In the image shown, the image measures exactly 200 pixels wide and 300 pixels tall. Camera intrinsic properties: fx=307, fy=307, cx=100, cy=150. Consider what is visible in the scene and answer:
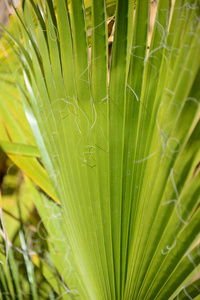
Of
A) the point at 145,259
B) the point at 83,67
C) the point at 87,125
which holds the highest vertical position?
the point at 83,67

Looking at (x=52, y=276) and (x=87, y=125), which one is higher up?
(x=87, y=125)

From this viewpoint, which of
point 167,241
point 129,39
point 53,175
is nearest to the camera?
point 167,241

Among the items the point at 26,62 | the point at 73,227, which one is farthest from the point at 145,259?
the point at 26,62

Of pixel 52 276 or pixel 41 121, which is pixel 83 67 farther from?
pixel 52 276

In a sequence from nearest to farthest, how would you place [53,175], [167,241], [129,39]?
[167,241]
[129,39]
[53,175]

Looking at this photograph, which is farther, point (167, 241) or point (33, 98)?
point (33, 98)

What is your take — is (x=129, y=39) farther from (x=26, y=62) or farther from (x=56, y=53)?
(x=26, y=62)

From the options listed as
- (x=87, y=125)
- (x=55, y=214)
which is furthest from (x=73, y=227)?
(x=87, y=125)
